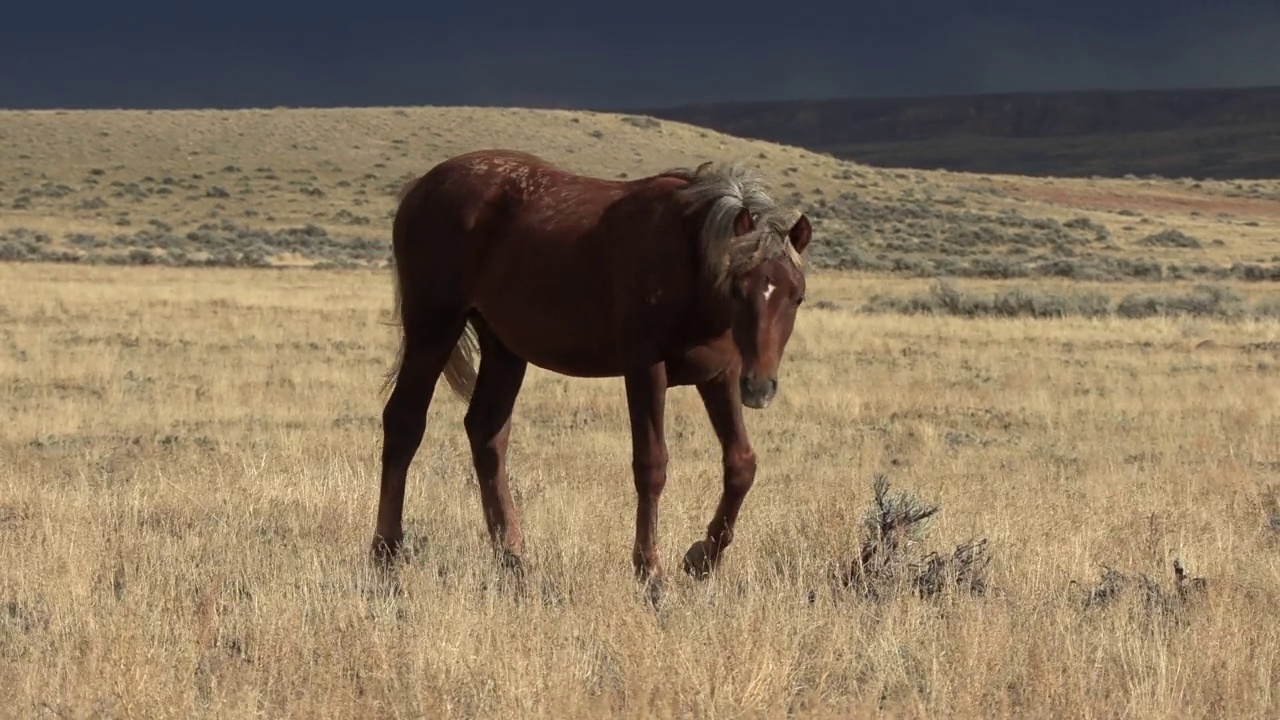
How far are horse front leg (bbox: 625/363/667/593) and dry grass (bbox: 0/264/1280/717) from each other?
17 cm

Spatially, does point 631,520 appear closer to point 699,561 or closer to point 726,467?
point 699,561

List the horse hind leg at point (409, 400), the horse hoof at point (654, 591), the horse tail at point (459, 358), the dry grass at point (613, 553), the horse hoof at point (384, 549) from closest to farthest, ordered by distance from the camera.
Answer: the dry grass at point (613, 553) < the horse hoof at point (654, 591) < the horse hoof at point (384, 549) < the horse hind leg at point (409, 400) < the horse tail at point (459, 358)

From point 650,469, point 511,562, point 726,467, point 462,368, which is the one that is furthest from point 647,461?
point 462,368

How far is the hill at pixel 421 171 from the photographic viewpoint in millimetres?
40750

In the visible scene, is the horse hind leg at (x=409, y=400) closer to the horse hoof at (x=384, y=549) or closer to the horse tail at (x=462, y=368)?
the horse hoof at (x=384, y=549)

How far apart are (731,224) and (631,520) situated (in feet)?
7.81

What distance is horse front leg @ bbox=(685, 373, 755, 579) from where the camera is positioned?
6117 millimetres

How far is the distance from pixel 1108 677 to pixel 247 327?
53.8 ft

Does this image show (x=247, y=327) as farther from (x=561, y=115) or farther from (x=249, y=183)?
(x=561, y=115)

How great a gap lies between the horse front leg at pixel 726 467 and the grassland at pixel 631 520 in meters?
0.16

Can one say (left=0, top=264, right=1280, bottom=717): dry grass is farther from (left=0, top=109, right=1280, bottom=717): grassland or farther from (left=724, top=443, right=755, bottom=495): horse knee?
(left=724, top=443, right=755, bottom=495): horse knee

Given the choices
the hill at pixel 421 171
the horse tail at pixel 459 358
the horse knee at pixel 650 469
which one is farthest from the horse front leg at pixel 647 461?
the hill at pixel 421 171

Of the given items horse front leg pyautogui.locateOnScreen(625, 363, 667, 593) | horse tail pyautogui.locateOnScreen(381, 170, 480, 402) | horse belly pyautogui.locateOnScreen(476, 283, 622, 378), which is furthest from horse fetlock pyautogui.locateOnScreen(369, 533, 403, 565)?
horse front leg pyautogui.locateOnScreen(625, 363, 667, 593)

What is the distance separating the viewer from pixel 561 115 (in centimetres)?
9038
